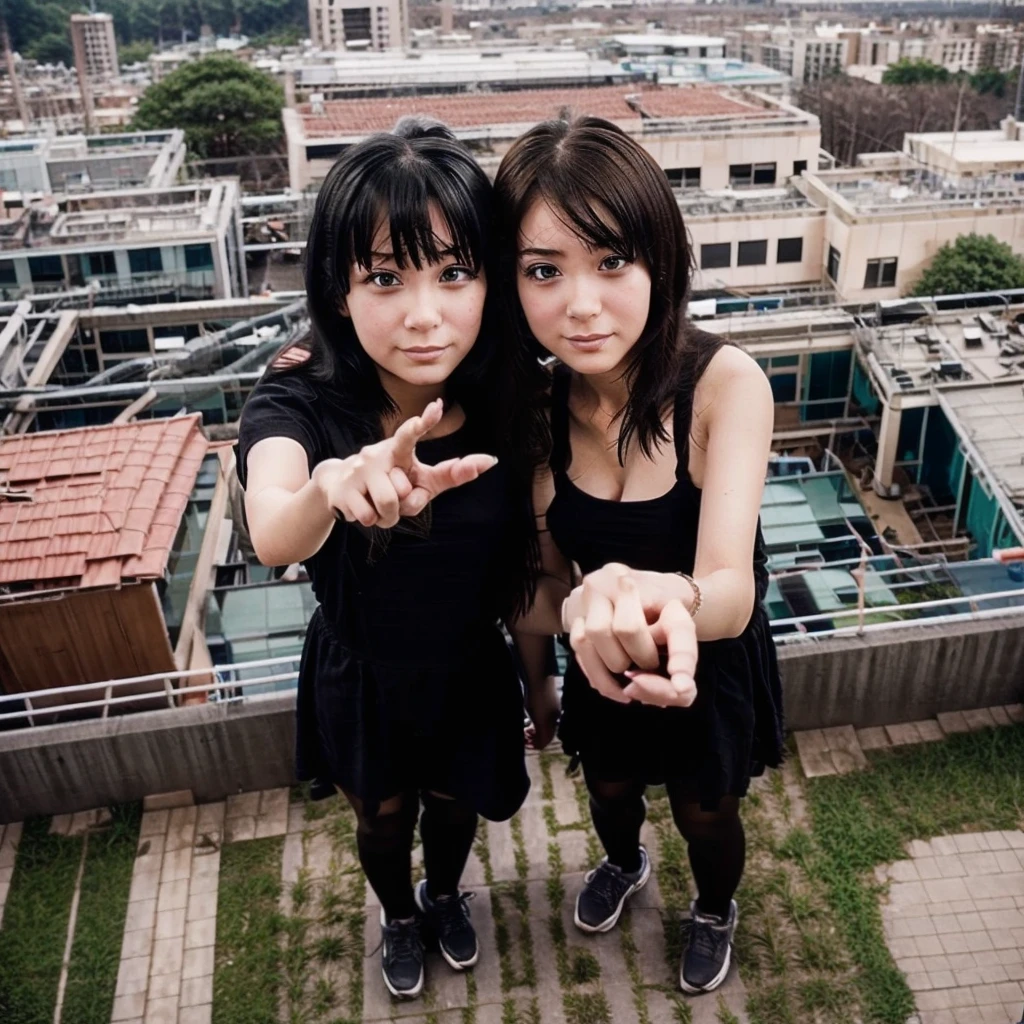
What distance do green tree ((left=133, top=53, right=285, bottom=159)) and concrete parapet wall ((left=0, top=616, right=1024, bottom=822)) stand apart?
1633 inches

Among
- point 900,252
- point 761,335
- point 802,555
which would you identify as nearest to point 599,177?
point 802,555

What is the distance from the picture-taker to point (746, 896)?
13.4 feet

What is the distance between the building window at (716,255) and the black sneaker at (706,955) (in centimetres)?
1899

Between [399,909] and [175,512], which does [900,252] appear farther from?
[399,909]

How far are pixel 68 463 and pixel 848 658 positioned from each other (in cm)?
445

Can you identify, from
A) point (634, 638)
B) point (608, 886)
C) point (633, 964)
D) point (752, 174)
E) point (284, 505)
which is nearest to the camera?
point (634, 638)

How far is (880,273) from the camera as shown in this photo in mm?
20266

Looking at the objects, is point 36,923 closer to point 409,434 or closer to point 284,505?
point 284,505

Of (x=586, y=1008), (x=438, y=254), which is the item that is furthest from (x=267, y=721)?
(x=438, y=254)

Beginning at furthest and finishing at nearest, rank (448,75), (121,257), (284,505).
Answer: (448,75) → (121,257) → (284,505)

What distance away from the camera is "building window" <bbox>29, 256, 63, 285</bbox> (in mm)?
19703

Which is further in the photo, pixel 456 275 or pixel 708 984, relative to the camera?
pixel 708 984

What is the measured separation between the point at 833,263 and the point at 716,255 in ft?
7.99

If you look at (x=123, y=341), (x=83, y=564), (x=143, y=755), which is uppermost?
(x=83, y=564)
